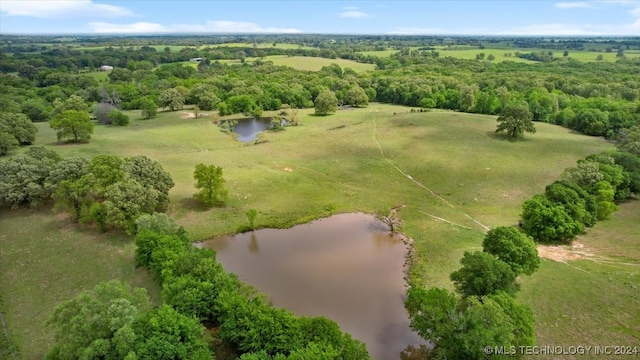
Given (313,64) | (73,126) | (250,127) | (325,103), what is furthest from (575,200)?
(313,64)

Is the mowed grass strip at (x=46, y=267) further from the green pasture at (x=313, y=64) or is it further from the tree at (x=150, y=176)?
the green pasture at (x=313, y=64)

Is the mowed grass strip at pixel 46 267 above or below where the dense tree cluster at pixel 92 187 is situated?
below

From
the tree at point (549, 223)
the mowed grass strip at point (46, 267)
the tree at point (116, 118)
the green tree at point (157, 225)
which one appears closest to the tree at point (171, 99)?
the tree at point (116, 118)

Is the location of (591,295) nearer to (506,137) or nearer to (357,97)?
(506,137)

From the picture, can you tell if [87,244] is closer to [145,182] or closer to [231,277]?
[145,182]

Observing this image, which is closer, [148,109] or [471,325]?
[471,325]

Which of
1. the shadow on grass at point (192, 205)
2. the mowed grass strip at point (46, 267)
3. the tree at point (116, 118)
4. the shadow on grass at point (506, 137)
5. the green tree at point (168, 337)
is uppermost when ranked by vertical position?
the tree at point (116, 118)
